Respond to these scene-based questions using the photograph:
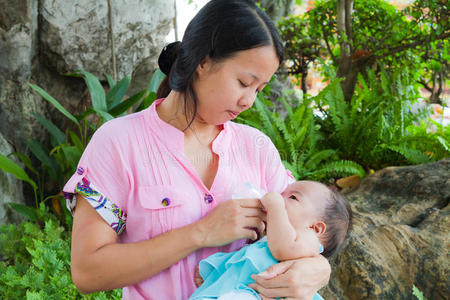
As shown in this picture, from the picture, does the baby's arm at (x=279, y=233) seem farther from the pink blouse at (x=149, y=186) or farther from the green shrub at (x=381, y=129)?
the green shrub at (x=381, y=129)

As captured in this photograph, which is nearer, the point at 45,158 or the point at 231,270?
the point at 231,270

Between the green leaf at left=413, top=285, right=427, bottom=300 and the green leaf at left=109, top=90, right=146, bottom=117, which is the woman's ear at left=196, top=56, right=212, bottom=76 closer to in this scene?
the green leaf at left=413, top=285, right=427, bottom=300

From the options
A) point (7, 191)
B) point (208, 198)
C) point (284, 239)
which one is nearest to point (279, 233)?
point (284, 239)

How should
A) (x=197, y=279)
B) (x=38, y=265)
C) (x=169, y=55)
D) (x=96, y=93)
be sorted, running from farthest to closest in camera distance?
(x=96, y=93) → (x=38, y=265) → (x=169, y=55) → (x=197, y=279)

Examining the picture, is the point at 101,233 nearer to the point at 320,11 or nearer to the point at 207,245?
the point at 207,245

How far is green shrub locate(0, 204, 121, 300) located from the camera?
2396 millimetres

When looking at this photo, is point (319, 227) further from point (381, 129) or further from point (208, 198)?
point (381, 129)

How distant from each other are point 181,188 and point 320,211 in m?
0.54

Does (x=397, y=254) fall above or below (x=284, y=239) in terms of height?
below

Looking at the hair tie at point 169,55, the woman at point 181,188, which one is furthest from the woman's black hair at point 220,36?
the hair tie at point 169,55

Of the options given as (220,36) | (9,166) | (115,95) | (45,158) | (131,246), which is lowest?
(45,158)

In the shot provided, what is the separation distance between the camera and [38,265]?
2465mm

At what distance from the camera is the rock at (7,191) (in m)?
3.17

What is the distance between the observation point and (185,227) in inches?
49.1
